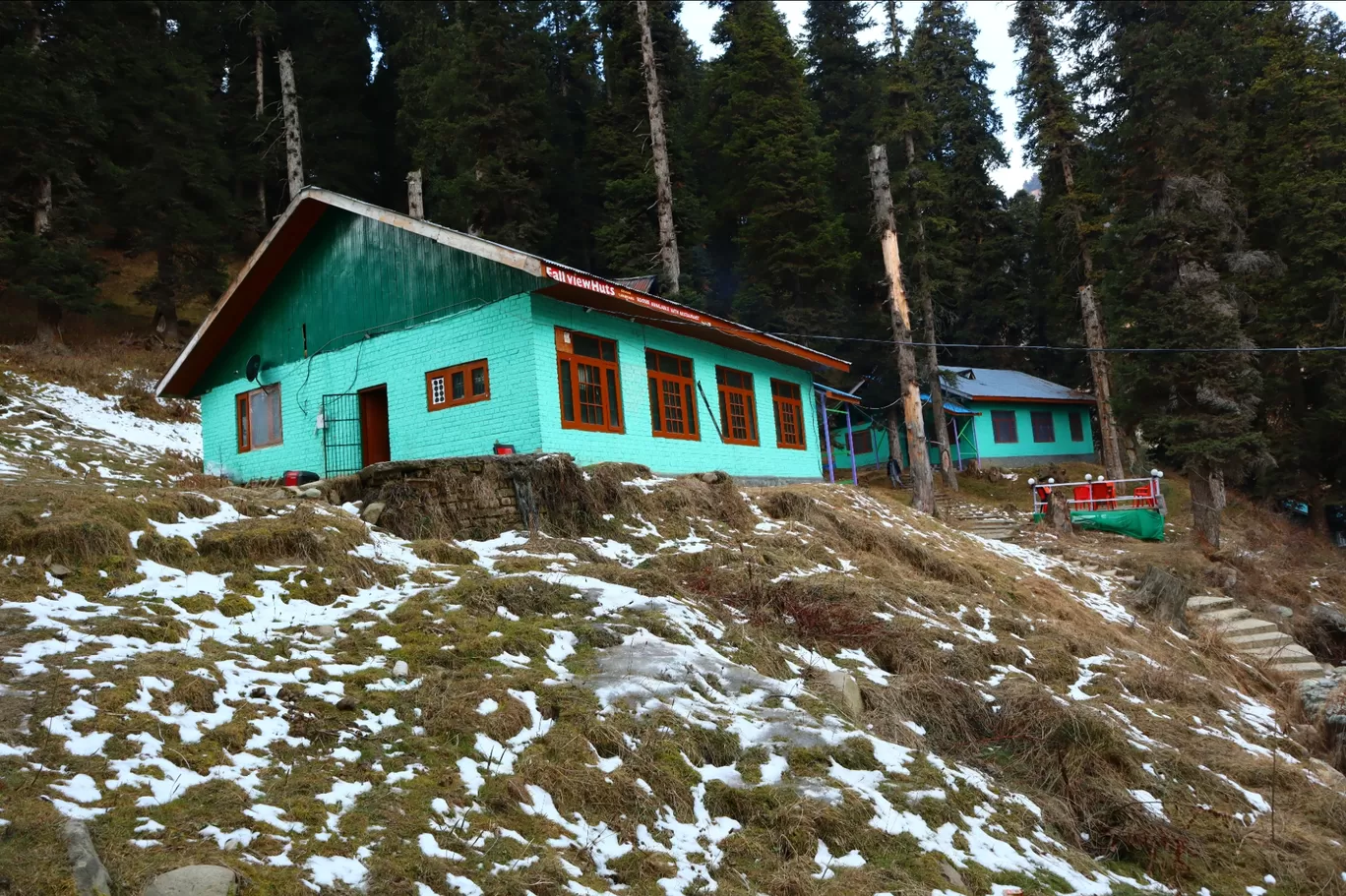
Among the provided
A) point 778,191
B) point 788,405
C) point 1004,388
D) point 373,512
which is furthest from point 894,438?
point 373,512

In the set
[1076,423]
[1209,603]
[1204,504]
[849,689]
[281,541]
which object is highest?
[1076,423]

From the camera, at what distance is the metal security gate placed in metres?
16.9

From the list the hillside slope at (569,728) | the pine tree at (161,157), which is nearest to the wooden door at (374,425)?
the hillside slope at (569,728)

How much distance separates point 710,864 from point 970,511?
21.7 metres

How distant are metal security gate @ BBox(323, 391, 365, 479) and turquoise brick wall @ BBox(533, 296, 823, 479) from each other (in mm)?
4605

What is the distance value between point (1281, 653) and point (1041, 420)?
85.1ft

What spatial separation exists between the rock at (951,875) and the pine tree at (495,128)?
28384mm

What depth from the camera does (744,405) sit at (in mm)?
20953

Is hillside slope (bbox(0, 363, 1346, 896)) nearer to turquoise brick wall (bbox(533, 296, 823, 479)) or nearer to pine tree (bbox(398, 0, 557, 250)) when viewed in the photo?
turquoise brick wall (bbox(533, 296, 823, 479))

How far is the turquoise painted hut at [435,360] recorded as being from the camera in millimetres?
14914

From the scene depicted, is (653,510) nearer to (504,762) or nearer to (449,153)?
(504,762)

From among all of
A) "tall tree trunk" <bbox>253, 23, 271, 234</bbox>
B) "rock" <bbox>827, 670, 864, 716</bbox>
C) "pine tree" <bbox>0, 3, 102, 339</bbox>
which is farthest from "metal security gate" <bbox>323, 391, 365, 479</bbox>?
"tall tree trunk" <bbox>253, 23, 271, 234</bbox>

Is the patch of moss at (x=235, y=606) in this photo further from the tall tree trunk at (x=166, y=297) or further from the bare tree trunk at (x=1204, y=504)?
the tall tree trunk at (x=166, y=297)

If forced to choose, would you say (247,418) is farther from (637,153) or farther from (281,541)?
(637,153)
